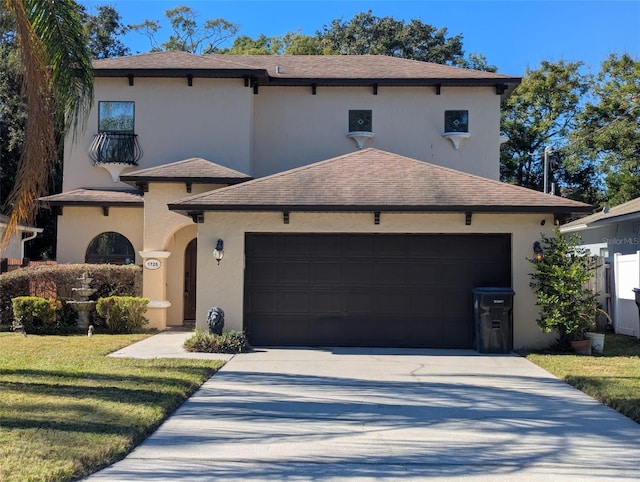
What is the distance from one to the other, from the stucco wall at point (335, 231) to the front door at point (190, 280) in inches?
189

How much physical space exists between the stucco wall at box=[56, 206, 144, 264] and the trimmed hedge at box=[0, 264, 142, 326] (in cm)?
148

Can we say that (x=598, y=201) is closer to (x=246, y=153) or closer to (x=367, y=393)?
(x=246, y=153)

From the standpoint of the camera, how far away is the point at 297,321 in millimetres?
13906

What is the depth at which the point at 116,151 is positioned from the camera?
19344 millimetres

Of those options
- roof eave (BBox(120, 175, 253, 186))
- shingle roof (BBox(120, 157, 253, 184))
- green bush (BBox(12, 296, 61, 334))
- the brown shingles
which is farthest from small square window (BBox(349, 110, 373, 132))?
green bush (BBox(12, 296, 61, 334))

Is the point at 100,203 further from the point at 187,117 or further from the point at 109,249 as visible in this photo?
the point at 187,117

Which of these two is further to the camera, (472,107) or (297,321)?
(472,107)

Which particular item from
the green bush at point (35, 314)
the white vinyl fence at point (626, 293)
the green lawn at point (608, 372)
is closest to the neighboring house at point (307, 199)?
the green lawn at point (608, 372)

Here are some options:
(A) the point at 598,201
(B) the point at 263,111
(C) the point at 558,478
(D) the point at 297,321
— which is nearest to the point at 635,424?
(C) the point at 558,478

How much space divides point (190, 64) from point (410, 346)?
1068 centimetres

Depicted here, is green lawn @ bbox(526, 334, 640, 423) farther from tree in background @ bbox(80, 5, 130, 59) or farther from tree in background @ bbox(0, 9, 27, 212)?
tree in background @ bbox(80, 5, 130, 59)

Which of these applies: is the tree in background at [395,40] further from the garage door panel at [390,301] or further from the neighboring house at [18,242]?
the garage door panel at [390,301]

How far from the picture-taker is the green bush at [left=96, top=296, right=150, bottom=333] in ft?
53.0

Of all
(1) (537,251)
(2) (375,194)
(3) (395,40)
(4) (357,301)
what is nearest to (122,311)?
(4) (357,301)
